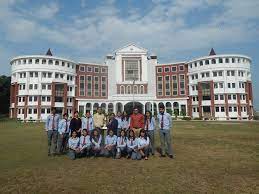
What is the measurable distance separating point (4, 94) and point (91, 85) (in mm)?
23839

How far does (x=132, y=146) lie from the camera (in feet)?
39.5

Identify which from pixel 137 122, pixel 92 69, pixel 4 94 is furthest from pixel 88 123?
pixel 4 94

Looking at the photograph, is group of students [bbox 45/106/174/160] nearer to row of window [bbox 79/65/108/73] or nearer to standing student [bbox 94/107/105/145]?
standing student [bbox 94/107/105/145]

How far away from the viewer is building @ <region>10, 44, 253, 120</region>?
61.8m

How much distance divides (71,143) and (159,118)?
176 inches

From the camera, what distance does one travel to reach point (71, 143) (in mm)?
12273

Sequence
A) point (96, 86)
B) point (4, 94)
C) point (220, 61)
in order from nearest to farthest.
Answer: point (220, 61), point (4, 94), point (96, 86)

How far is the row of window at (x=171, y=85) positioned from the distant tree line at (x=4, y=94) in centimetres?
4245

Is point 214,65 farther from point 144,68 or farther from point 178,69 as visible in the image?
point 144,68

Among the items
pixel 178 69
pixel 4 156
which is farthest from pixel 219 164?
pixel 178 69

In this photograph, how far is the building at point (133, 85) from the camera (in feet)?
203

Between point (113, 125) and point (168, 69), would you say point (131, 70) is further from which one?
point (113, 125)

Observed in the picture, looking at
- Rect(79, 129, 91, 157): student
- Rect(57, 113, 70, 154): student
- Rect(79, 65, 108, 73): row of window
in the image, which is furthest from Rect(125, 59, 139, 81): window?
Rect(79, 129, 91, 157): student

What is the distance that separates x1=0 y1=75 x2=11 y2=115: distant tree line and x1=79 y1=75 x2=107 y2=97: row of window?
20.6 meters
